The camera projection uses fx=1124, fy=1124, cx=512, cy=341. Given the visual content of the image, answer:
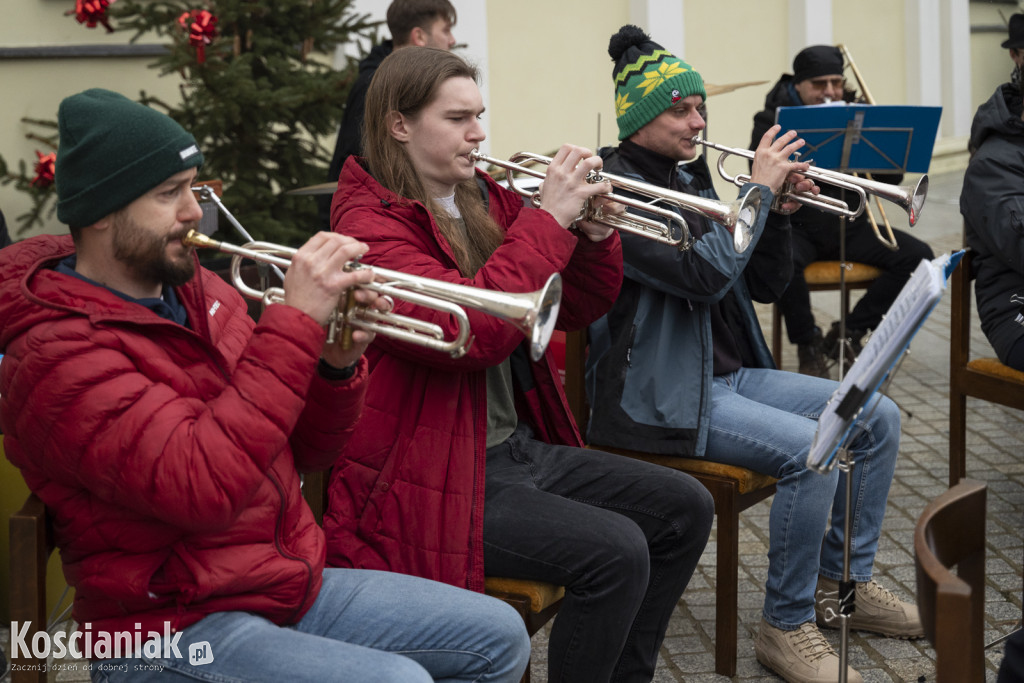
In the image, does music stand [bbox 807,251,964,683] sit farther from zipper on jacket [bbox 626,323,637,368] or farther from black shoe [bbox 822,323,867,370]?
black shoe [bbox 822,323,867,370]

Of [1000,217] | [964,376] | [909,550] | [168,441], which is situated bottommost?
[909,550]

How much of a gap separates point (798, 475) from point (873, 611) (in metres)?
0.62

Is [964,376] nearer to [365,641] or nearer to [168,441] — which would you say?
[365,641]

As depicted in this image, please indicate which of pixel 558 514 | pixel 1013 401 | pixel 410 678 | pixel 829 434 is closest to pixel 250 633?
pixel 410 678

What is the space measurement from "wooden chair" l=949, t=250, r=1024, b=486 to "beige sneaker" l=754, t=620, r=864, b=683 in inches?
48.4

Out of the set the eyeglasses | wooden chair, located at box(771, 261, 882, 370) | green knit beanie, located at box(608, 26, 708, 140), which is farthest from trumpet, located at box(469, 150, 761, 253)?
the eyeglasses

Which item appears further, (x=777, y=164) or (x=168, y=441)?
(x=777, y=164)

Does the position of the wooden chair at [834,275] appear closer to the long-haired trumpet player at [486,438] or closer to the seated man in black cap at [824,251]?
the seated man in black cap at [824,251]

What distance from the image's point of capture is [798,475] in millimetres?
3170

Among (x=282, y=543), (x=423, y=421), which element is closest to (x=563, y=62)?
(x=423, y=421)

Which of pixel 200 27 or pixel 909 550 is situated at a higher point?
pixel 200 27

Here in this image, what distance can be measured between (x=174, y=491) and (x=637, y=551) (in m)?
1.13

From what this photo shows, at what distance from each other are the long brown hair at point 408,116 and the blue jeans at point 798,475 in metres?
0.92

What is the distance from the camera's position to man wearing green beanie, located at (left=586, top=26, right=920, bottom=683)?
3.20m
